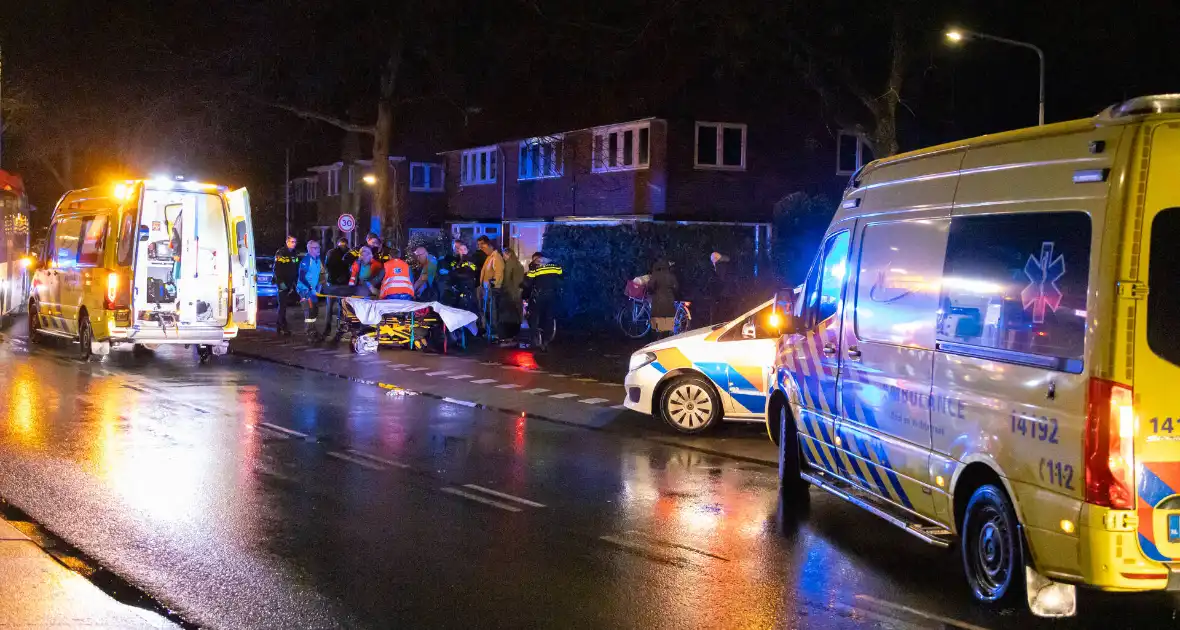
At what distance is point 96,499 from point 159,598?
2712 millimetres

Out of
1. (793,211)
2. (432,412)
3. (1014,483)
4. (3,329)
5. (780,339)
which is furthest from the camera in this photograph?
(793,211)

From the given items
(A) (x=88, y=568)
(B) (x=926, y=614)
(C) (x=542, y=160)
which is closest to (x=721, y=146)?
(C) (x=542, y=160)

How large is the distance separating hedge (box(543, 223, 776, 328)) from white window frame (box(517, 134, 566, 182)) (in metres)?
12.4

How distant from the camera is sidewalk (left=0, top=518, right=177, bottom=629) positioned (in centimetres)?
584

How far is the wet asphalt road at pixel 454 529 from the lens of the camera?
6352mm

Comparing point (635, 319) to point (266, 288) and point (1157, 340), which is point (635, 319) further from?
point (1157, 340)

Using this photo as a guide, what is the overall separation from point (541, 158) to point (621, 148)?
16.9ft

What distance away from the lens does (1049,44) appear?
32.4 meters

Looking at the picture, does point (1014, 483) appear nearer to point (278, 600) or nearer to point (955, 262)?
point (955, 262)

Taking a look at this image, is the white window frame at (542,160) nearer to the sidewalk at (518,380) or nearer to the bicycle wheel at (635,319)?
the bicycle wheel at (635,319)

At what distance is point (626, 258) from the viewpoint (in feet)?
85.9

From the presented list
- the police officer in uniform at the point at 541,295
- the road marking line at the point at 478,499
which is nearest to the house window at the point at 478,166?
the police officer in uniform at the point at 541,295

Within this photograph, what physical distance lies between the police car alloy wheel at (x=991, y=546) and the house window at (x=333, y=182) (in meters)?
63.5

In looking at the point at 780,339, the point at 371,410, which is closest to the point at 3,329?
the point at 371,410
